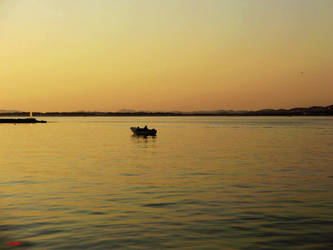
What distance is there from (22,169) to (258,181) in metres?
20.0

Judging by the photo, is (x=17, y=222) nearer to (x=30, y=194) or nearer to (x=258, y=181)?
(x=30, y=194)

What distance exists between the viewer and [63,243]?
15523 millimetres

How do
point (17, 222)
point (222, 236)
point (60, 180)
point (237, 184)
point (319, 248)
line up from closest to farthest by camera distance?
point (319, 248) → point (222, 236) → point (17, 222) → point (237, 184) → point (60, 180)

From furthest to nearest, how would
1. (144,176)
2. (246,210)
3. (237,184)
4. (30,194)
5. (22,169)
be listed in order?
(22,169), (144,176), (237,184), (30,194), (246,210)

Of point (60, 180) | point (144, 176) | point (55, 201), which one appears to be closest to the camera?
point (55, 201)

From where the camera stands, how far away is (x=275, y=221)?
18.8 m

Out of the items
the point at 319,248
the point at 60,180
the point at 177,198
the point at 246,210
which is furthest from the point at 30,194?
the point at 319,248

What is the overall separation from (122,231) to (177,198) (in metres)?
7.27

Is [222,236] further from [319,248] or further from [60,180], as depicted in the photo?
[60,180]

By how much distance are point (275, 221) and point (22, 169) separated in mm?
25624

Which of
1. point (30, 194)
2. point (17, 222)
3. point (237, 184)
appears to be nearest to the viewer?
point (17, 222)

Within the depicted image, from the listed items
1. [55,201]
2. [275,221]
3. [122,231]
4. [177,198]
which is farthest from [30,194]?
[275,221]

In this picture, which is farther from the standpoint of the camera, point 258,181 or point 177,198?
point 258,181

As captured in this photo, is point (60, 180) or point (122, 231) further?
point (60, 180)
